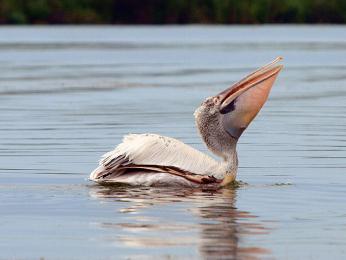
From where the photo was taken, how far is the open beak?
38.5 feet

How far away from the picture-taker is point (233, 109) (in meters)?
11.8

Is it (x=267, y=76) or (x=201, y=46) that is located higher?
(x=267, y=76)

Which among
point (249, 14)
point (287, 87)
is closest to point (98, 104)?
point (287, 87)

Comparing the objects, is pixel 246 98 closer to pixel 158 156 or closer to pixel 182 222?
pixel 158 156

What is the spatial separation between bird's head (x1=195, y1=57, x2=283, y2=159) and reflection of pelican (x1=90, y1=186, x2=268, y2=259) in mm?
533

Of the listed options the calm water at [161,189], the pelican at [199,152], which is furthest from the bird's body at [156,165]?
the calm water at [161,189]

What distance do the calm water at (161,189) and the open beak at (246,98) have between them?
0.50 meters

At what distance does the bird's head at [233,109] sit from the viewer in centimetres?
1173

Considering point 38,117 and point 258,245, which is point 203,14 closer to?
point 38,117

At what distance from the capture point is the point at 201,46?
4950 cm

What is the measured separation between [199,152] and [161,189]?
0.43 metres

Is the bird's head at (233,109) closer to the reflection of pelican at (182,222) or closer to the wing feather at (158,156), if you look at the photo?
the wing feather at (158,156)

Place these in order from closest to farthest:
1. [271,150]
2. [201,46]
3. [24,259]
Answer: [24,259], [271,150], [201,46]

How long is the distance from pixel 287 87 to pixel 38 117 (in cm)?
765
